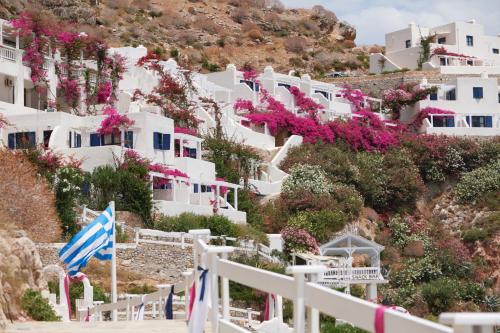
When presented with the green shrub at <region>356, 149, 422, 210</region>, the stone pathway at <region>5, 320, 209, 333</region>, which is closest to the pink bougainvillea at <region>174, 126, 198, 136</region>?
the green shrub at <region>356, 149, 422, 210</region>

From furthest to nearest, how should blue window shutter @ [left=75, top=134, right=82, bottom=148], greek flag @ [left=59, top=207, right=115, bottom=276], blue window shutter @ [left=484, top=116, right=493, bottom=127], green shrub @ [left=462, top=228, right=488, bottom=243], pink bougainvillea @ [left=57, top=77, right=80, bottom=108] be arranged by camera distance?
blue window shutter @ [left=484, top=116, right=493, bottom=127]
green shrub @ [left=462, top=228, right=488, bottom=243]
pink bougainvillea @ [left=57, top=77, right=80, bottom=108]
blue window shutter @ [left=75, top=134, right=82, bottom=148]
greek flag @ [left=59, top=207, right=115, bottom=276]

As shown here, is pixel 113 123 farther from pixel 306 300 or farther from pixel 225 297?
pixel 306 300

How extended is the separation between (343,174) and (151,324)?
144 ft

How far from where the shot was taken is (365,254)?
164 ft

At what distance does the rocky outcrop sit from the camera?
51.2ft

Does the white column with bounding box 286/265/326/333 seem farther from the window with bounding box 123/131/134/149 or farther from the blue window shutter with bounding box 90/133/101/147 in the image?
the blue window shutter with bounding box 90/133/101/147

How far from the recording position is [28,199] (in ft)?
111

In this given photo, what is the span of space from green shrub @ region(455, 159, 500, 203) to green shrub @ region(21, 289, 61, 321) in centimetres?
4599

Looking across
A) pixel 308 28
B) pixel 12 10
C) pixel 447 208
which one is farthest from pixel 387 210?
pixel 308 28

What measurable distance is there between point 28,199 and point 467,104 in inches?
1743

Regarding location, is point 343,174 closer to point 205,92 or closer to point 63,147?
point 205,92

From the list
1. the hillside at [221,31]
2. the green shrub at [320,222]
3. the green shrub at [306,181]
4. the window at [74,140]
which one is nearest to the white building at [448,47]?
the hillside at [221,31]

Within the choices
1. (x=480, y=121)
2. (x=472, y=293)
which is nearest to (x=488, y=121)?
(x=480, y=121)

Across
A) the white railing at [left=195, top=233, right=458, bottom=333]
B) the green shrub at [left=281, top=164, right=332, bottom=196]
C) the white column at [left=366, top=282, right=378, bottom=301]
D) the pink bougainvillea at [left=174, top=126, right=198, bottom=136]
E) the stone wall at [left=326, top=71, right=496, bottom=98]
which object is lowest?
the white column at [left=366, top=282, right=378, bottom=301]
